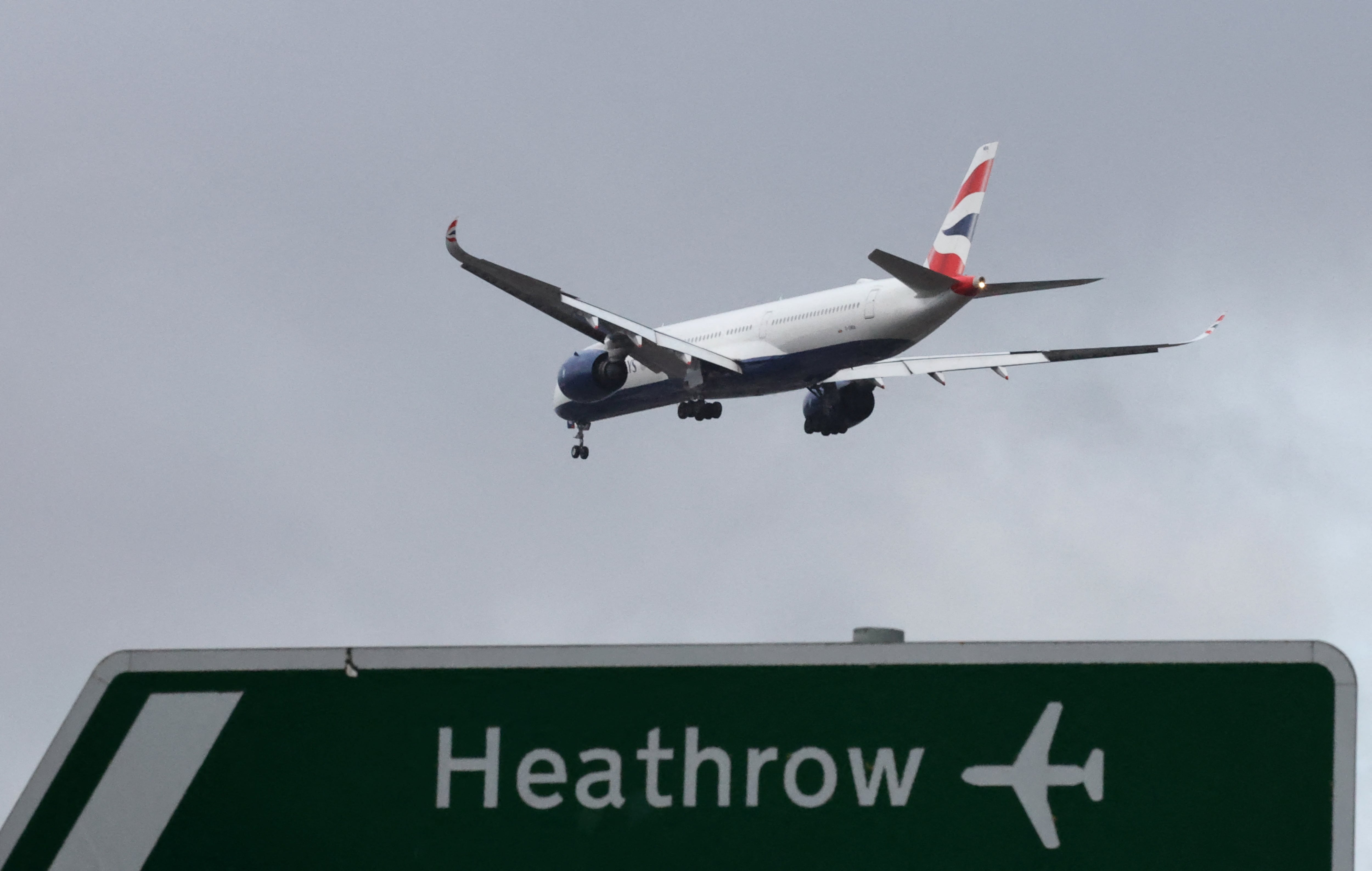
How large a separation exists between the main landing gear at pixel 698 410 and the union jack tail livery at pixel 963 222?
10.3m

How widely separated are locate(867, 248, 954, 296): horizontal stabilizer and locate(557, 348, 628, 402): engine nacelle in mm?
12877

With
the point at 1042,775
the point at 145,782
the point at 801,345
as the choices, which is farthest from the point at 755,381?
the point at 1042,775

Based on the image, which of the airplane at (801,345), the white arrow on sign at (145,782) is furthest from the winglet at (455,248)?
the white arrow on sign at (145,782)

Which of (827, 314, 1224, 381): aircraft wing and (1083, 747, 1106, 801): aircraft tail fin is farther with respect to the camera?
(827, 314, 1224, 381): aircraft wing

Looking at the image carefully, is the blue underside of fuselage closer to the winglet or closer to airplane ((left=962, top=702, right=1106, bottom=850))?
the winglet

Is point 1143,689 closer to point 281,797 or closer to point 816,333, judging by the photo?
point 281,797

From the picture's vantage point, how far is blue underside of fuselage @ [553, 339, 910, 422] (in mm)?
71938

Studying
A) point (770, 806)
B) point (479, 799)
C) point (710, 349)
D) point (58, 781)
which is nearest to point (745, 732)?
point (770, 806)

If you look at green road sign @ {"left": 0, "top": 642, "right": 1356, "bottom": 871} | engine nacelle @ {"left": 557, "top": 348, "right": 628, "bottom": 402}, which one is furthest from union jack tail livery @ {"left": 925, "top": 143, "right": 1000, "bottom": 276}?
green road sign @ {"left": 0, "top": 642, "right": 1356, "bottom": 871}

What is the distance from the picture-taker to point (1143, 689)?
6168 mm

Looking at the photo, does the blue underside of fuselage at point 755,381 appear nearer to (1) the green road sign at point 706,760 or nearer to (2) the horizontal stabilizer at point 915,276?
(2) the horizontal stabilizer at point 915,276

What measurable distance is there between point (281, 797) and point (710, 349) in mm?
71374

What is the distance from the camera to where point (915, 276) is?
225 ft

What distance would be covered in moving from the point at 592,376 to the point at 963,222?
1629 cm
